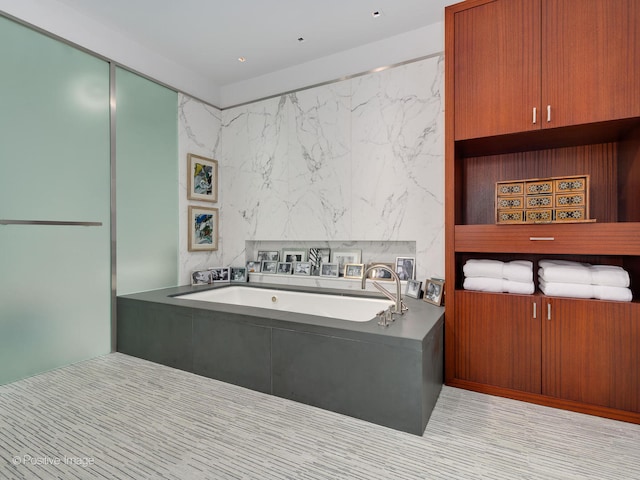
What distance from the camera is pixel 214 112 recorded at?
3.78m

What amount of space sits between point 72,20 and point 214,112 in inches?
56.9

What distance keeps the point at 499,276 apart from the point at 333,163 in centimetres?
176

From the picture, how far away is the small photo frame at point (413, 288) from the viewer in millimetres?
2721

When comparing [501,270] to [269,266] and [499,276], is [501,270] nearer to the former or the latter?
[499,276]

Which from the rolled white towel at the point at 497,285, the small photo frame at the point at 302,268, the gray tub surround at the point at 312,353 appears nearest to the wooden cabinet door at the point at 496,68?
the rolled white towel at the point at 497,285

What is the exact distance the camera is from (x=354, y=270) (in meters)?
3.21

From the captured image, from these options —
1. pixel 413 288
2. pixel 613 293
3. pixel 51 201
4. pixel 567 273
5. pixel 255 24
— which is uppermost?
pixel 255 24

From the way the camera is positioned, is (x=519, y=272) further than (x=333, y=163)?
No

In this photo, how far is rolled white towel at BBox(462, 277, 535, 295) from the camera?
210cm

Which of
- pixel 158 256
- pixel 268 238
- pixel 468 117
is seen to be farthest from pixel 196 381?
pixel 468 117

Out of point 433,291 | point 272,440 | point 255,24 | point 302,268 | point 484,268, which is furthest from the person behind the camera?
point 302,268

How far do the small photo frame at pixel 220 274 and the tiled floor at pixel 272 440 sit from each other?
1514mm

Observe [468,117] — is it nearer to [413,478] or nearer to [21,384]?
[413,478]

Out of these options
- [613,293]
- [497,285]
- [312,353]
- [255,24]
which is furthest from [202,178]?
[613,293]
